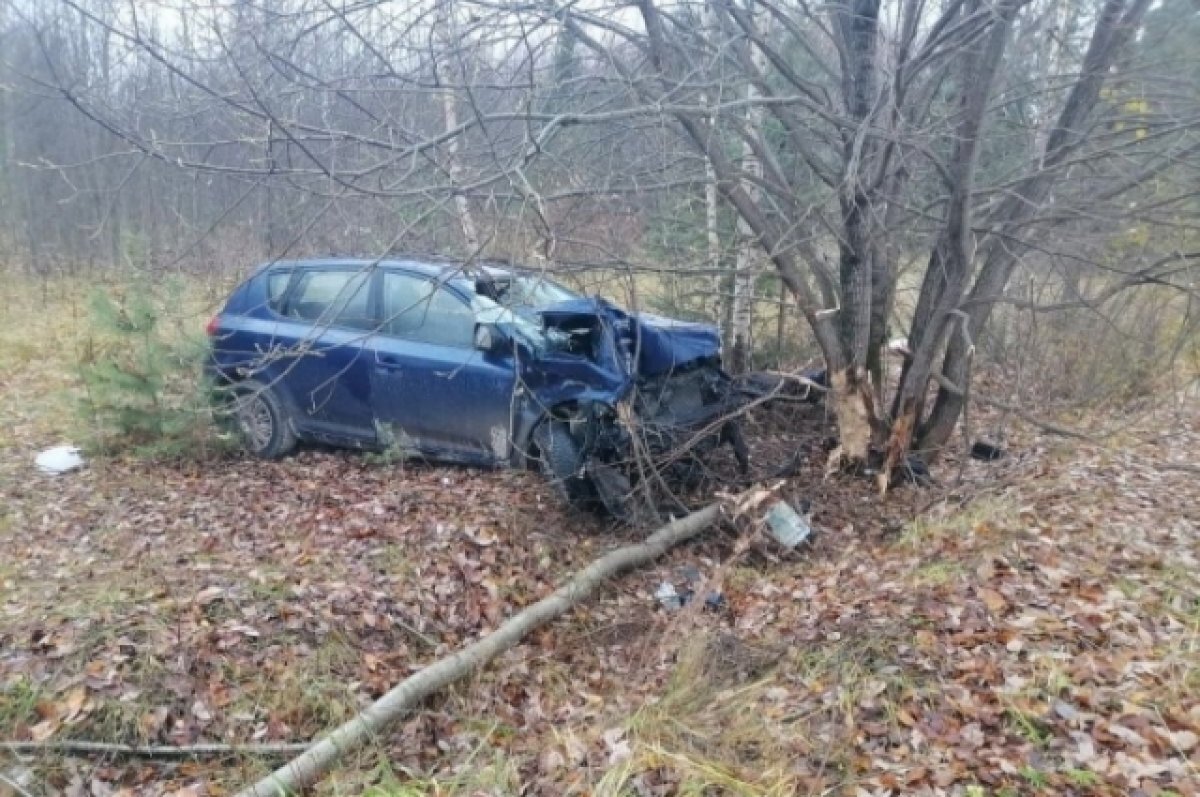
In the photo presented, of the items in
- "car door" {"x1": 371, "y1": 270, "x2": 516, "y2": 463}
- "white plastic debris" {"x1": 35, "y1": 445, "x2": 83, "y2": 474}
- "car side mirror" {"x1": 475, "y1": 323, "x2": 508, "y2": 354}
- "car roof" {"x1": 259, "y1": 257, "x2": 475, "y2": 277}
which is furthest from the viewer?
"white plastic debris" {"x1": 35, "y1": 445, "x2": 83, "y2": 474}

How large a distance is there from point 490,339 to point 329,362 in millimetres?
1674

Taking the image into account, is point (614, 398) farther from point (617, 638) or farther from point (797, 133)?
point (797, 133)

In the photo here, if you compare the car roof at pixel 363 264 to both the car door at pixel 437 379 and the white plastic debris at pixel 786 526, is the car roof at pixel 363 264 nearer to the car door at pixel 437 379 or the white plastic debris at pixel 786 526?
the car door at pixel 437 379

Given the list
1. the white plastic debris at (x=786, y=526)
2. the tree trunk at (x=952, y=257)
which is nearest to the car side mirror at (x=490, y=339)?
the white plastic debris at (x=786, y=526)

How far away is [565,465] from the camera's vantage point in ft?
Result: 20.7

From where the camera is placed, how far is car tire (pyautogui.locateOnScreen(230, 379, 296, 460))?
25.5 ft

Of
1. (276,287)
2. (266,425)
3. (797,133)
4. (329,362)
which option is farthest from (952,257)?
(266,425)

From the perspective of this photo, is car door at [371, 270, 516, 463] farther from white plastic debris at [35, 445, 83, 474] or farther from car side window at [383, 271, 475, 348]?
white plastic debris at [35, 445, 83, 474]

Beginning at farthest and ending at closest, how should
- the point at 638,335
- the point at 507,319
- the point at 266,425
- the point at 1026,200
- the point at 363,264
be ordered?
the point at 266,425, the point at 363,264, the point at 507,319, the point at 1026,200, the point at 638,335

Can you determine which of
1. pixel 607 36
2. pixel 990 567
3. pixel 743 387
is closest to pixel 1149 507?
pixel 990 567

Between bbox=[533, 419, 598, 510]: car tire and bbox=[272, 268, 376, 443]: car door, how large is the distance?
1840 millimetres

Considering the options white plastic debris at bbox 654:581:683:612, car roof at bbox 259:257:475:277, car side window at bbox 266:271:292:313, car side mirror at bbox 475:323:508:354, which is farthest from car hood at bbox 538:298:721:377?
car side window at bbox 266:271:292:313

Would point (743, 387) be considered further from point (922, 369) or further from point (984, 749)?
point (984, 749)

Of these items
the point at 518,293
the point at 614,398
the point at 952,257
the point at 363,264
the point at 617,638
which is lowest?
the point at 617,638
